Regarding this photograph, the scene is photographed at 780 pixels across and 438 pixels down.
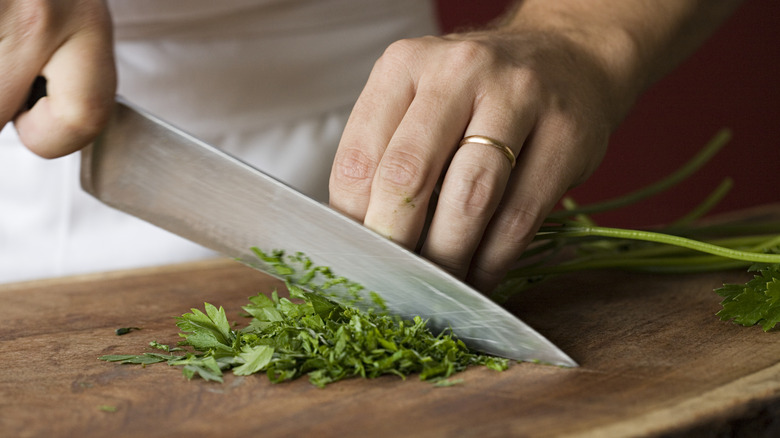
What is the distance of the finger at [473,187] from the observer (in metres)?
0.92

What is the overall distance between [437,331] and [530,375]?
0.55 feet

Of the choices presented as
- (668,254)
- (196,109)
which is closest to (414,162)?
(668,254)

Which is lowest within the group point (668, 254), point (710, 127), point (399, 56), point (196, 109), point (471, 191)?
point (710, 127)

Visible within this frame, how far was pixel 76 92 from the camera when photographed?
95cm

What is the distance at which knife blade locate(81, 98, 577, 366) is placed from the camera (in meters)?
0.91

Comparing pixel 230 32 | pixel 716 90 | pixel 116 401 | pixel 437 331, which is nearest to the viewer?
pixel 116 401

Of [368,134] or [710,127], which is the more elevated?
[368,134]

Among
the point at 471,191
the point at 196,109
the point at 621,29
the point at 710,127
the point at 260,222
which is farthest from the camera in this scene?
the point at 710,127

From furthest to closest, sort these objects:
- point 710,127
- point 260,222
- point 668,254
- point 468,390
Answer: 1. point 710,127
2. point 668,254
3. point 260,222
4. point 468,390

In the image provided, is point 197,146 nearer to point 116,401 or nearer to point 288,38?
point 116,401

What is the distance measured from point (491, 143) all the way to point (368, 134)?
0.53 feet

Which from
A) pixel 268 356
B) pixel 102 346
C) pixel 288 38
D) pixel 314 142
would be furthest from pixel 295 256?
pixel 288 38

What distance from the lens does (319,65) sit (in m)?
1.73

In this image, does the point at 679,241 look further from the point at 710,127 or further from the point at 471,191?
the point at 710,127
